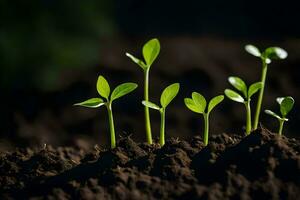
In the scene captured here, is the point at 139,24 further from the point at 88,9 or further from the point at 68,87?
the point at 68,87

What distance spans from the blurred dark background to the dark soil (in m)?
1.33

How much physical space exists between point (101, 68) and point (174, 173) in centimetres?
245

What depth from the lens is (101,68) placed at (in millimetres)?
4043

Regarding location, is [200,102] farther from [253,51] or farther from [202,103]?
[253,51]

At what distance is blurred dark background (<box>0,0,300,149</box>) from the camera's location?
334cm

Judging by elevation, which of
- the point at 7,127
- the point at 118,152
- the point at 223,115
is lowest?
the point at 7,127

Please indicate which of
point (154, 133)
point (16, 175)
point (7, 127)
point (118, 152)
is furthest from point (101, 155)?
point (7, 127)

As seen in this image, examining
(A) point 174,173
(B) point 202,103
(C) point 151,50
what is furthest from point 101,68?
(A) point 174,173

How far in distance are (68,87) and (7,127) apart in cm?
62

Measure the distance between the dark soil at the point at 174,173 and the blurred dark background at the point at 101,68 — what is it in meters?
1.33

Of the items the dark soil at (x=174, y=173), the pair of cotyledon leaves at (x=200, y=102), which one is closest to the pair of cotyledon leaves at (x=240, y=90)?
the pair of cotyledon leaves at (x=200, y=102)

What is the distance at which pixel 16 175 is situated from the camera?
71.4 inches

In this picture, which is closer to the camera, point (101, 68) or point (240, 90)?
point (240, 90)

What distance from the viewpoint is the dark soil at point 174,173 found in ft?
5.25
